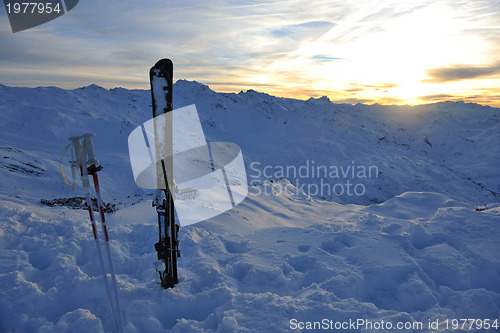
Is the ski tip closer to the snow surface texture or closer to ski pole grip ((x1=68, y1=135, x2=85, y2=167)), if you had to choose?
ski pole grip ((x1=68, y1=135, x2=85, y2=167))

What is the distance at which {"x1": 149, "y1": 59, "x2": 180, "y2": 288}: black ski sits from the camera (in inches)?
164

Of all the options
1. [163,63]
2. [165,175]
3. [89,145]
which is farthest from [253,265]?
[163,63]

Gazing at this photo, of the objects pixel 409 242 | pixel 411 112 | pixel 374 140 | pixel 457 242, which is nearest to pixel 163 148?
pixel 409 242

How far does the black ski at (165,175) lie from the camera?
13.7 ft

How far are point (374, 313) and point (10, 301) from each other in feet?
18.2

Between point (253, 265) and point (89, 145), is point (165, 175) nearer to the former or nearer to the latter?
point (89, 145)

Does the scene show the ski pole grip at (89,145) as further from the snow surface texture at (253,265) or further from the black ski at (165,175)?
the snow surface texture at (253,265)

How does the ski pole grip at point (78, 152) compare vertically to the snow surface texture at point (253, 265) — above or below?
above

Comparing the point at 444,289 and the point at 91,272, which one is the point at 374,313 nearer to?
the point at 444,289

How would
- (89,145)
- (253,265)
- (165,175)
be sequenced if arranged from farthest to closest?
1. (253,265)
2. (165,175)
3. (89,145)

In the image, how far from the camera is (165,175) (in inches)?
175

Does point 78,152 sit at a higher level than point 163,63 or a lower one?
lower

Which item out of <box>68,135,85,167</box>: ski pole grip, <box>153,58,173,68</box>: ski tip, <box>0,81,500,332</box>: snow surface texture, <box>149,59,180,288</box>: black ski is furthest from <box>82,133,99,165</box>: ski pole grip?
<box>0,81,500,332</box>: snow surface texture

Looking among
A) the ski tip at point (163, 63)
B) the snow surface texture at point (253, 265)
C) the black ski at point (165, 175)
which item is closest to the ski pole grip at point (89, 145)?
the black ski at point (165, 175)
